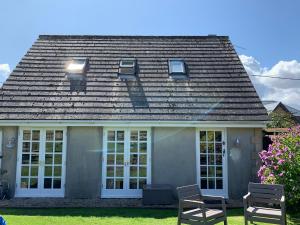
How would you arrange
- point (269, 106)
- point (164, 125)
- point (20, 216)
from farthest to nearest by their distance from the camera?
point (269, 106) < point (164, 125) < point (20, 216)

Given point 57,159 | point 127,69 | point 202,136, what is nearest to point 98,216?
point 57,159

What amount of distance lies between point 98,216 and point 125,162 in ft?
9.53

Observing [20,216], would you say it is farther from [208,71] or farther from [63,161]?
[208,71]

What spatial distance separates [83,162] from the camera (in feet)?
36.8

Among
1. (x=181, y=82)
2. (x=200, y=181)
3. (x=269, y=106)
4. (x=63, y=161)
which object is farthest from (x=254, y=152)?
(x=269, y=106)

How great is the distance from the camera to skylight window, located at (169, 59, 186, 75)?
520 inches

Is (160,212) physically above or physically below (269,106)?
below

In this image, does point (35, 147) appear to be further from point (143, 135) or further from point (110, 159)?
point (143, 135)

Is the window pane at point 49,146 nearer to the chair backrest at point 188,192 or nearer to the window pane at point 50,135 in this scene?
the window pane at point 50,135

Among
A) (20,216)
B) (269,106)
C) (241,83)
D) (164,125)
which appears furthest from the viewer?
(269,106)

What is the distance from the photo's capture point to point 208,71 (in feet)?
44.1

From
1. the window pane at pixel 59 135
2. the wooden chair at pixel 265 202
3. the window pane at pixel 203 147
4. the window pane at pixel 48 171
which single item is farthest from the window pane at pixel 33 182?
the wooden chair at pixel 265 202

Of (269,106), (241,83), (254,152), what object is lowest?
(254,152)

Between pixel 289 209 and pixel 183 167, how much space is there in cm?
351
